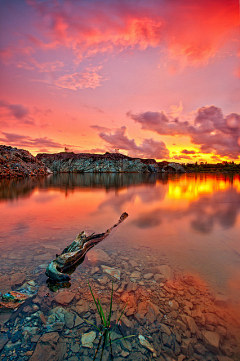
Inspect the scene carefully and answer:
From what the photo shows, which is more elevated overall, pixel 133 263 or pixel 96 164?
pixel 96 164

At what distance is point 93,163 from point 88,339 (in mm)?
100595

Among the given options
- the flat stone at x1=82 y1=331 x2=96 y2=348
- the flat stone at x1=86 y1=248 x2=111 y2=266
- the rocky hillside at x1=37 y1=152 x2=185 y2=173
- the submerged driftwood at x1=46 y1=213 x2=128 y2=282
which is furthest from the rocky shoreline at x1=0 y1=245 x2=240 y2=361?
the rocky hillside at x1=37 y1=152 x2=185 y2=173

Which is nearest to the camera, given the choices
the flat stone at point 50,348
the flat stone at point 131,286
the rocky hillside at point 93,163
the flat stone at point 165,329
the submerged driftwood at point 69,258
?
the flat stone at point 50,348

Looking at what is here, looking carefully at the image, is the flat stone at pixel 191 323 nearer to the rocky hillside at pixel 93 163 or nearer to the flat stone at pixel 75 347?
the flat stone at pixel 75 347

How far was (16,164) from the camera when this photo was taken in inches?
1752

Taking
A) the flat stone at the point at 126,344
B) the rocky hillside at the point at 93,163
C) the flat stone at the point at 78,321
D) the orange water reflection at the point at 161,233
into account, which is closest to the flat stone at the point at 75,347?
the flat stone at the point at 78,321

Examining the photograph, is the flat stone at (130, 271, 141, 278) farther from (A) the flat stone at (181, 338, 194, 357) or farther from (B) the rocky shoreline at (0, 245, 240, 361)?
(A) the flat stone at (181, 338, 194, 357)

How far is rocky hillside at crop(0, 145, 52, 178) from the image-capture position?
40.6m

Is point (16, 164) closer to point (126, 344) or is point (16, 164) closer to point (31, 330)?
point (31, 330)

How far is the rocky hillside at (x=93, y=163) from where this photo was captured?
10012 centimetres

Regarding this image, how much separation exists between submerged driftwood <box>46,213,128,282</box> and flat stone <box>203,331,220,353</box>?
304 cm

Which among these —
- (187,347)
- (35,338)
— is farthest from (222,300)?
(35,338)

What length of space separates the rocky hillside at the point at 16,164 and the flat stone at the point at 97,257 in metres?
41.9

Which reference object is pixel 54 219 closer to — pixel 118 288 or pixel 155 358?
pixel 118 288
